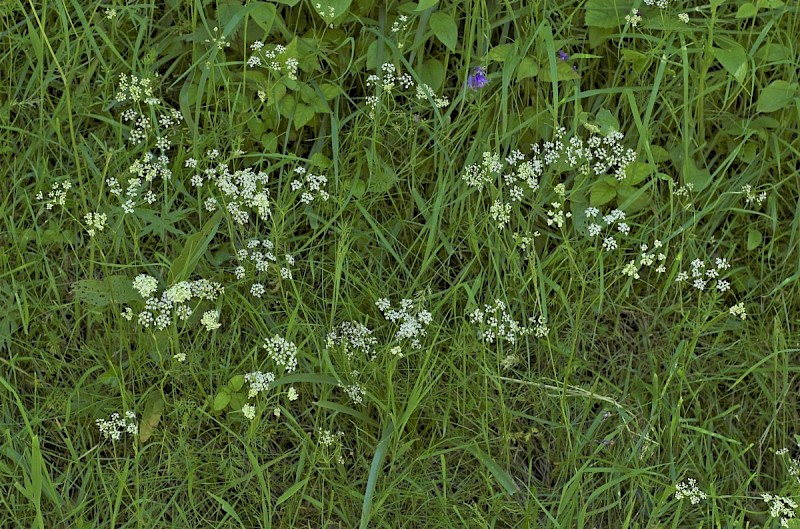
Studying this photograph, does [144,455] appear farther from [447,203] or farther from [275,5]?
[275,5]

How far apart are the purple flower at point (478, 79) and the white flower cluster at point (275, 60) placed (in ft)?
1.69

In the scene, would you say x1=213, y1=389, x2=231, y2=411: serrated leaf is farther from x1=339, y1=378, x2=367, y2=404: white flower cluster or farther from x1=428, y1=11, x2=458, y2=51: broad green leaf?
x1=428, y1=11, x2=458, y2=51: broad green leaf

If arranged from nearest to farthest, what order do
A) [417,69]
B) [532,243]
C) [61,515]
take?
[61,515] < [532,243] < [417,69]

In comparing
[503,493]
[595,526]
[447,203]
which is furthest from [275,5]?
[595,526]

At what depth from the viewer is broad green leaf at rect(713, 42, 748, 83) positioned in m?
2.50

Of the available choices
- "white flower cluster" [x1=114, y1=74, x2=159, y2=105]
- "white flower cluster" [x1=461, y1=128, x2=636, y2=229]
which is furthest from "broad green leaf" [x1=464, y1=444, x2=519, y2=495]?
"white flower cluster" [x1=114, y1=74, x2=159, y2=105]

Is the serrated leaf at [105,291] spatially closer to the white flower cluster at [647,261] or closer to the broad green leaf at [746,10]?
the white flower cluster at [647,261]

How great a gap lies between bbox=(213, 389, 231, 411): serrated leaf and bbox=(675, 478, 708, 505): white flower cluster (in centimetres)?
120

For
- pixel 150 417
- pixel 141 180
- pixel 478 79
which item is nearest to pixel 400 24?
pixel 478 79

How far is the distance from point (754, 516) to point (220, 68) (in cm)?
196

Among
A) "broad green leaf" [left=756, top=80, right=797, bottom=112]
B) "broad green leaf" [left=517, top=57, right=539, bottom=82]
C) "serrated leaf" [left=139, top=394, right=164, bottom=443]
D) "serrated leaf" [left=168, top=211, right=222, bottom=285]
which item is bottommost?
"serrated leaf" [left=139, top=394, right=164, bottom=443]

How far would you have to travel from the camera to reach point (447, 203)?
→ 8.48 feet

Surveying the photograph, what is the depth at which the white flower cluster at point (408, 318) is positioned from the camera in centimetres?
237

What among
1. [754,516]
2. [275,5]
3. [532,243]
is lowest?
[754,516]
